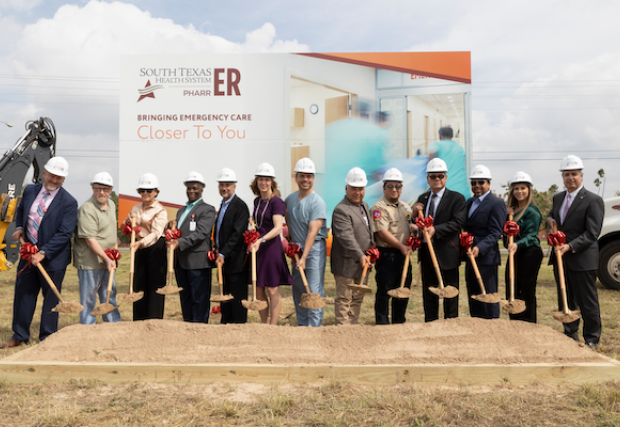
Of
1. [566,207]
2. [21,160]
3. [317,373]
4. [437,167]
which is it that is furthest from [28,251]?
[21,160]

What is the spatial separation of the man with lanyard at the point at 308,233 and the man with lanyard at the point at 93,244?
1844 millimetres

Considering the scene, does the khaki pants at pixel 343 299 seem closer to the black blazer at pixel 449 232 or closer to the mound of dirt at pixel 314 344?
the mound of dirt at pixel 314 344

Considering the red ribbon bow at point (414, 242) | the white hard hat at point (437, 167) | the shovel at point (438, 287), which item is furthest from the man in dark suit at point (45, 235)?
the white hard hat at point (437, 167)

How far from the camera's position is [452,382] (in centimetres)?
360

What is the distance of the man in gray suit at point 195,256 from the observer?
16.1 ft

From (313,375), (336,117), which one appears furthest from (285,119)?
(313,375)

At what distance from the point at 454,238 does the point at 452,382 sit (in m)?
1.66

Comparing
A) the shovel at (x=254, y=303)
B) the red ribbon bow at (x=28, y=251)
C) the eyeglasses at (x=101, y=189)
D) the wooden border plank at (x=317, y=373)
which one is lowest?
the wooden border plank at (x=317, y=373)

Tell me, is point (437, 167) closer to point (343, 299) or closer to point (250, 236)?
point (343, 299)

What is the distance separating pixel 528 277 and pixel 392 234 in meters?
1.39

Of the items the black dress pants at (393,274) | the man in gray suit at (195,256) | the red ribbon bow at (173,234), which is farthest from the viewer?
the black dress pants at (393,274)

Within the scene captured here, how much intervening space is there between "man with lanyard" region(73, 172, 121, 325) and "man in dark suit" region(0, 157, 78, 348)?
11cm

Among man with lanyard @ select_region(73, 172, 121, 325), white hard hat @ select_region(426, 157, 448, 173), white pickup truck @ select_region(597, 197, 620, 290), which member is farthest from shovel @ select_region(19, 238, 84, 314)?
white pickup truck @ select_region(597, 197, 620, 290)

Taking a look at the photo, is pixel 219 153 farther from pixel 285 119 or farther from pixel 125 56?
pixel 125 56
